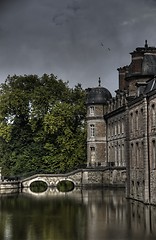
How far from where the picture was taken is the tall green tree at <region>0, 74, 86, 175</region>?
55625 millimetres

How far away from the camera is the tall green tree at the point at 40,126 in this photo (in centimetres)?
5562

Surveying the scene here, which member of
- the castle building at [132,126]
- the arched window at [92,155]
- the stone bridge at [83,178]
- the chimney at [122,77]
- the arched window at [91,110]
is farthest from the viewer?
the arched window at [91,110]

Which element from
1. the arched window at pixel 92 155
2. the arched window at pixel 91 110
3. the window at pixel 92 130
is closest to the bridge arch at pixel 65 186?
the arched window at pixel 92 155

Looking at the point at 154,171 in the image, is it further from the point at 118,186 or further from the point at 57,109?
the point at 57,109

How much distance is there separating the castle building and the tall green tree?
5.92ft

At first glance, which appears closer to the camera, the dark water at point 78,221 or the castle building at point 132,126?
the dark water at point 78,221

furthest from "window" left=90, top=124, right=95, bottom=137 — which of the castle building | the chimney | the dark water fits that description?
the dark water

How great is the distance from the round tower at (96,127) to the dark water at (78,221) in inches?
899

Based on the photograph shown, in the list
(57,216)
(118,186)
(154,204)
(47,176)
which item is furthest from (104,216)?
(47,176)

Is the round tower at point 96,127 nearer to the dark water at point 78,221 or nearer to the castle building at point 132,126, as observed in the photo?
the castle building at point 132,126

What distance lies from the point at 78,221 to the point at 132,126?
42.2 feet

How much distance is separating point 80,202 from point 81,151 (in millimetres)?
22151

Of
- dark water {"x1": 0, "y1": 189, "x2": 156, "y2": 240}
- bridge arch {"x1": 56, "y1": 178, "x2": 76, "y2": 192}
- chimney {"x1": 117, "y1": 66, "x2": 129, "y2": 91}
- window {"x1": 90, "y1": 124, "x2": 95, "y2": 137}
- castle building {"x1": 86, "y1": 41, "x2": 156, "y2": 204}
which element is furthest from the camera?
window {"x1": 90, "y1": 124, "x2": 95, "y2": 137}

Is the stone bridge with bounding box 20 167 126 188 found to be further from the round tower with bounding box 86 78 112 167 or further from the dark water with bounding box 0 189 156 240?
the dark water with bounding box 0 189 156 240
